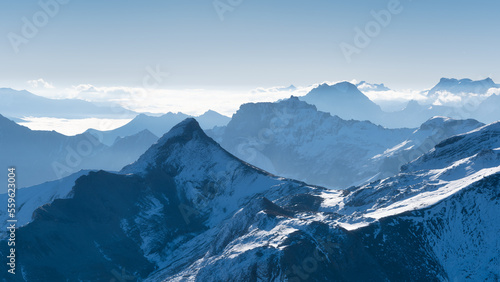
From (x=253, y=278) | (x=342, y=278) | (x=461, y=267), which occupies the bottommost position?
(x=461, y=267)

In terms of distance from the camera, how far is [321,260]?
170000 mm

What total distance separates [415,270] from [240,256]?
63633 millimetres

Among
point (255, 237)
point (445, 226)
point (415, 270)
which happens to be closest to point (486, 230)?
point (445, 226)

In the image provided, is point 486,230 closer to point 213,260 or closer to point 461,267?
point 461,267

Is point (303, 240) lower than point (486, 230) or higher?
higher

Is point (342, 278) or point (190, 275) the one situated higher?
point (190, 275)

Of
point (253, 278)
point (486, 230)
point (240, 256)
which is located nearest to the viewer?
point (253, 278)

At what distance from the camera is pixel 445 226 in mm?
190625

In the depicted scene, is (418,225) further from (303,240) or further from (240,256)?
(240,256)

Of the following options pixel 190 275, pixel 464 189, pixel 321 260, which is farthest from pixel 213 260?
pixel 464 189

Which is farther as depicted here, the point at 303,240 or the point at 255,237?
the point at 255,237

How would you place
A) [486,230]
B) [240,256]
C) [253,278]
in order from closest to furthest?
[253,278] → [240,256] → [486,230]

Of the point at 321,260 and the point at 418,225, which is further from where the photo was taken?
the point at 418,225

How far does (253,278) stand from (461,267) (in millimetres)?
77224
